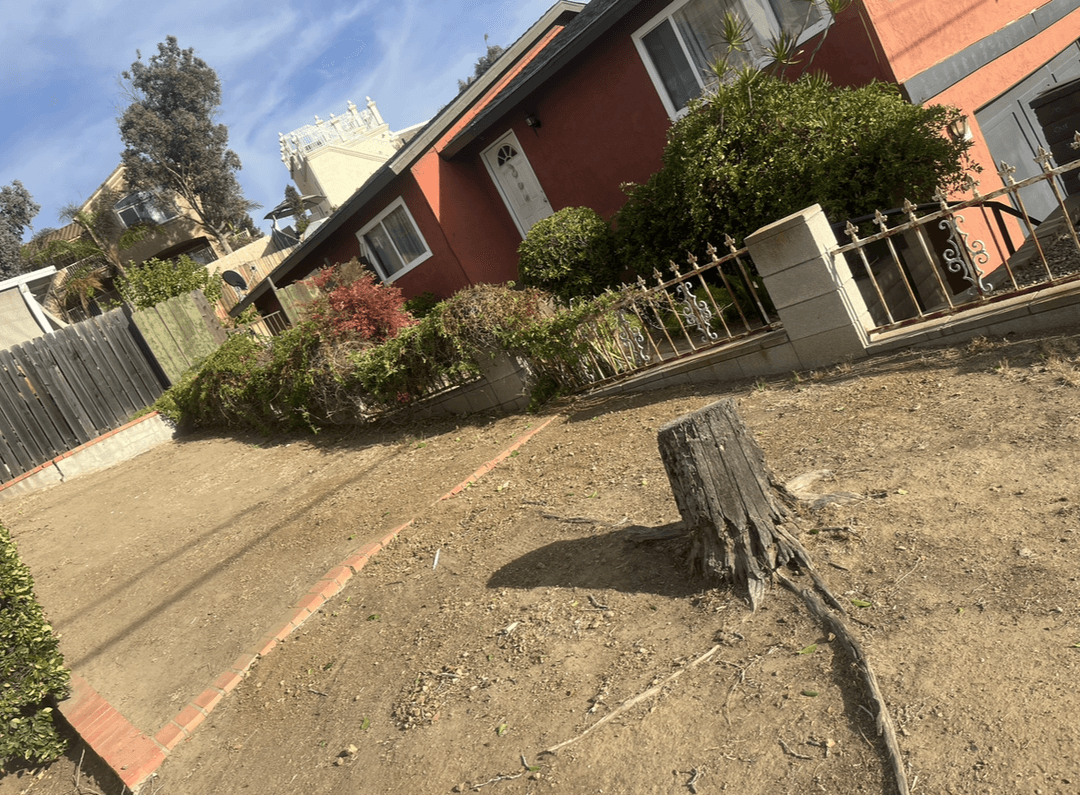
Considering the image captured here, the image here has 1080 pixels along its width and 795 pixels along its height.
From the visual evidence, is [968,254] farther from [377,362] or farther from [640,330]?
[377,362]

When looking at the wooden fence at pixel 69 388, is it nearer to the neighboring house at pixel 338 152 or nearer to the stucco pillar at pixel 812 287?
the stucco pillar at pixel 812 287

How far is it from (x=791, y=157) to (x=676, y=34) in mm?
3943

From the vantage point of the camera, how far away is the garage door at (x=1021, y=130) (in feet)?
34.0

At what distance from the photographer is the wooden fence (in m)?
12.0

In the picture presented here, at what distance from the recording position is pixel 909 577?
346cm

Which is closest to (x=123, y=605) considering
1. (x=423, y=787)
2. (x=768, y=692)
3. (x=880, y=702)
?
(x=423, y=787)

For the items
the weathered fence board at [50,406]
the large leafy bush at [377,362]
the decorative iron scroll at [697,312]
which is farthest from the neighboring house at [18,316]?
the decorative iron scroll at [697,312]

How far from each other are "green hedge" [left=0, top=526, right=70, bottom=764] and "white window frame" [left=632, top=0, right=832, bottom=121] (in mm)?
8939

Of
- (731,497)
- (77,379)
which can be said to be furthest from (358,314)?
(731,497)

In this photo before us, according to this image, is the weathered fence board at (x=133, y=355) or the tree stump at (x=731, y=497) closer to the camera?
the tree stump at (x=731, y=497)

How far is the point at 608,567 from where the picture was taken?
439 centimetres

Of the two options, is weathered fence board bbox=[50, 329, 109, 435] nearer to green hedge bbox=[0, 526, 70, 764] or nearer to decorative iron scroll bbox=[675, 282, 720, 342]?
green hedge bbox=[0, 526, 70, 764]

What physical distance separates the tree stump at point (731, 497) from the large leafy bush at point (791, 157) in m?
4.68

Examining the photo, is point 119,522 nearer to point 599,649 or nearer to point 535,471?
point 535,471
